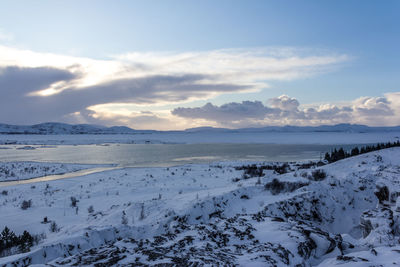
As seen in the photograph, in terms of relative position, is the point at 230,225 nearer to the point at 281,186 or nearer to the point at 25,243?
the point at 25,243

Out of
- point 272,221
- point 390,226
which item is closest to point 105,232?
point 272,221

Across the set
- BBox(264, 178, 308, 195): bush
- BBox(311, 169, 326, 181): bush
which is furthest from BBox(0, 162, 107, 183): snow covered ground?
BBox(311, 169, 326, 181): bush

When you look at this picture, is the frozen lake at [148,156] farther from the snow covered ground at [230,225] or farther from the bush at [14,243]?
the bush at [14,243]

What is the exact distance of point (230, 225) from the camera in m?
5.52

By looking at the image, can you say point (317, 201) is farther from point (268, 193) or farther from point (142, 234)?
point (142, 234)

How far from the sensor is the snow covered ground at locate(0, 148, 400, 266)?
390cm

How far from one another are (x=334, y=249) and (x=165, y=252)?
301 cm

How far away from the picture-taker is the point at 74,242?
5.32 meters

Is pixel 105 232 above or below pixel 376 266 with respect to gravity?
below

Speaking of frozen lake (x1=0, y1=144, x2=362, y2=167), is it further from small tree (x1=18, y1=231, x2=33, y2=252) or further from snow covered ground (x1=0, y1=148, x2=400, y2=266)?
small tree (x1=18, y1=231, x2=33, y2=252)

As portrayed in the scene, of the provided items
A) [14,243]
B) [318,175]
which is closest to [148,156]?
[318,175]

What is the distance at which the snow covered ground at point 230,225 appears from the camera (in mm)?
3898

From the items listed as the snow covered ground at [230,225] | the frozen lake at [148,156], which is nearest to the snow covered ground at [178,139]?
the frozen lake at [148,156]

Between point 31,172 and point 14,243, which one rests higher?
point 14,243
